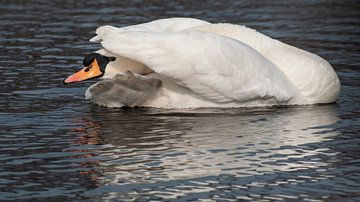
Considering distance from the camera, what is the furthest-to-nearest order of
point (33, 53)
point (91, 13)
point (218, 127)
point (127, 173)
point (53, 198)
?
point (91, 13) < point (33, 53) < point (218, 127) < point (127, 173) < point (53, 198)

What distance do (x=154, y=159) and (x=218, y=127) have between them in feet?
5.00

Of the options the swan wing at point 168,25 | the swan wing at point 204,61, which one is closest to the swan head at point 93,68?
the swan wing at point 204,61

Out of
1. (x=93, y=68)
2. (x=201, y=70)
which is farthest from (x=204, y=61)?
(x=93, y=68)

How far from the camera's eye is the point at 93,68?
34.6ft

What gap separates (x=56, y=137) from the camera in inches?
376

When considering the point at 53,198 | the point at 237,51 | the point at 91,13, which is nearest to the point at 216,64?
the point at 237,51

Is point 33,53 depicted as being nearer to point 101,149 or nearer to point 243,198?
point 101,149

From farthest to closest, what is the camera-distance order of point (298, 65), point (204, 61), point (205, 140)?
1. point (298, 65)
2. point (204, 61)
3. point (205, 140)

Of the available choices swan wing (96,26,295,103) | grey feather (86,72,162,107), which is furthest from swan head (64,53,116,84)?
swan wing (96,26,295,103)

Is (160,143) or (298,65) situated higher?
(298,65)

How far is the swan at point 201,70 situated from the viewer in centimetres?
1026

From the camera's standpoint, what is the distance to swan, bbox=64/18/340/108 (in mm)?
10258

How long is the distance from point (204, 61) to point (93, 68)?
1.10m

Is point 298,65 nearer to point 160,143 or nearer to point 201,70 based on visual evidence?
point 201,70
